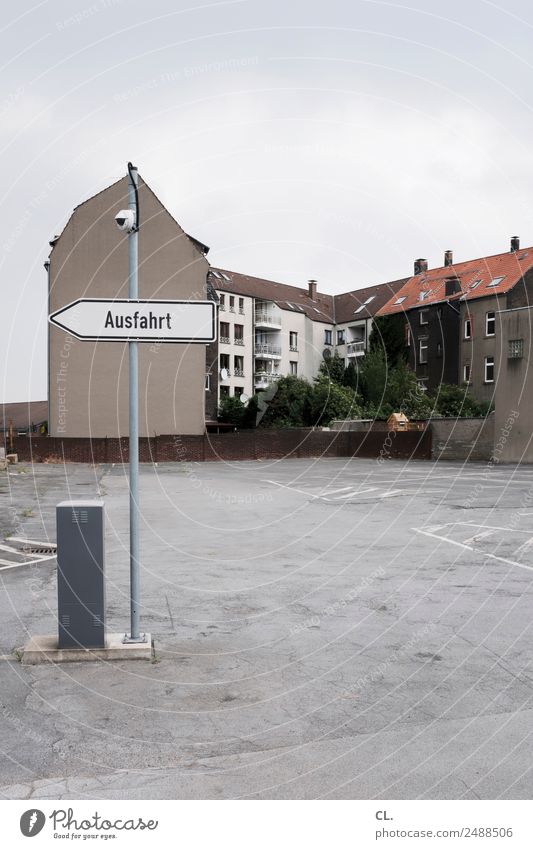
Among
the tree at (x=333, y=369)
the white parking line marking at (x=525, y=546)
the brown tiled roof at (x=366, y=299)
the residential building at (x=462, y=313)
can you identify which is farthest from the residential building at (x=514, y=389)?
the white parking line marking at (x=525, y=546)

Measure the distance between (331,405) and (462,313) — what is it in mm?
13923

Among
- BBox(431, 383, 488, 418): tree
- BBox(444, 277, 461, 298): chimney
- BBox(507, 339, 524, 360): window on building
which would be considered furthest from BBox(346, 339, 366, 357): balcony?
BBox(507, 339, 524, 360): window on building

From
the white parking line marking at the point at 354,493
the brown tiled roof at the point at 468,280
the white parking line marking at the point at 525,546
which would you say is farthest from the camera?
the brown tiled roof at the point at 468,280

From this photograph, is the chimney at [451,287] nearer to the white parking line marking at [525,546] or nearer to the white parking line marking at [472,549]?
the white parking line marking at [472,549]

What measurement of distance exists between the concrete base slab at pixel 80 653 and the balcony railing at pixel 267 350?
62.2 metres

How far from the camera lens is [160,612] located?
7816mm

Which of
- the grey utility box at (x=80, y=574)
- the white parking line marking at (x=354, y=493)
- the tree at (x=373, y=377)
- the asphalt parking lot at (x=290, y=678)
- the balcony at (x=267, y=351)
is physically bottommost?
the white parking line marking at (x=354, y=493)

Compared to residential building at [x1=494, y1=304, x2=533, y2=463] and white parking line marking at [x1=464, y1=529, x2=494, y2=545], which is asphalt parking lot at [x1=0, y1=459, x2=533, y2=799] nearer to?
white parking line marking at [x1=464, y1=529, x2=494, y2=545]

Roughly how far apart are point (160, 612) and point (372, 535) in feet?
22.0

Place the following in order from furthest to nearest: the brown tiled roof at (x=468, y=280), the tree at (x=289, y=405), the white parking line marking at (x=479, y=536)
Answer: the brown tiled roof at (x=468, y=280) → the tree at (x=289, y=405) → the white parking line marking at (x=479, y=536)

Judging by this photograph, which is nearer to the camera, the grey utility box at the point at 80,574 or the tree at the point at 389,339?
the grey utility box at the point at 80,574

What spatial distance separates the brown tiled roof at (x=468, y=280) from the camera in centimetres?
5825

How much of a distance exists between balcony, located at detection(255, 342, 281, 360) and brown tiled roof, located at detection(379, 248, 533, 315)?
9.64 m
